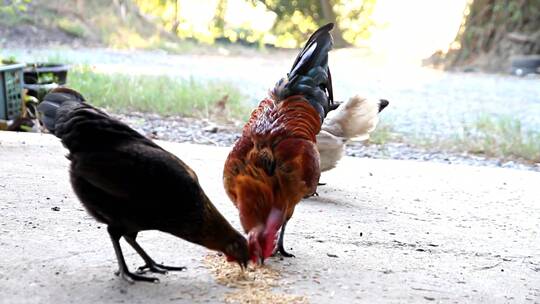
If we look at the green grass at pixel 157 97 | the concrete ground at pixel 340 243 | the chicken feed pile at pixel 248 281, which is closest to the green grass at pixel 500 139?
the concrete ground at pixel 340 243

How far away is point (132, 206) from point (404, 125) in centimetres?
640

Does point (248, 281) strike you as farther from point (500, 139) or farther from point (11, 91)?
point (500, 139)

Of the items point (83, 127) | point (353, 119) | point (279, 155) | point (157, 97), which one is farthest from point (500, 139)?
point (83, 127)

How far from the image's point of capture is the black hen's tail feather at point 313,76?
4.07 metres

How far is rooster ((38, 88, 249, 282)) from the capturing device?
2.94 metres

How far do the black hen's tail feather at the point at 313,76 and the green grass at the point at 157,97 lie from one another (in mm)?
4293

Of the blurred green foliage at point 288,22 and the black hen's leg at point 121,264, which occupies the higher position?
the black hen's leg at point 121,264

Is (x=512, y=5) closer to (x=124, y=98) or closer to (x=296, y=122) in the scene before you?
(x=124, y=98)

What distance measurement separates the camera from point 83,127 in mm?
2988

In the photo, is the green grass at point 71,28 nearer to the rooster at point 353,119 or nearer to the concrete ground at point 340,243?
the concrete ground at point 340,243

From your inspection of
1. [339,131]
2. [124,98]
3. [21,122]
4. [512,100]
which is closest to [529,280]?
[339,131]

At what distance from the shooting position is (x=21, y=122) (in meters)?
6.78

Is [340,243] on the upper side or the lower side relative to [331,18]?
upper

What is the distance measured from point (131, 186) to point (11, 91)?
4.36 metres
